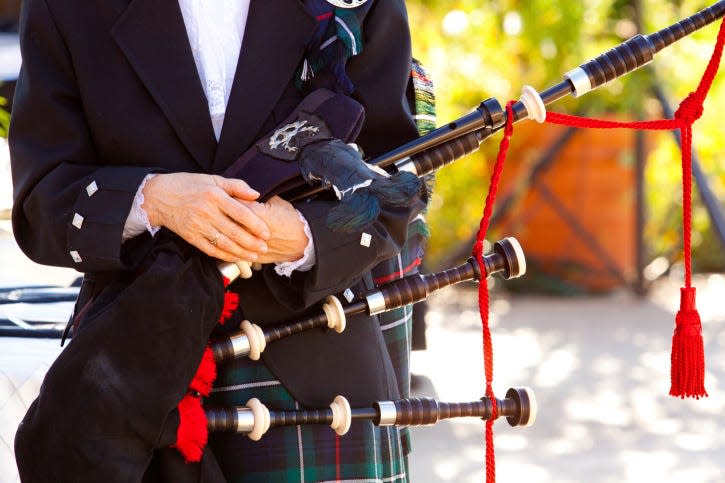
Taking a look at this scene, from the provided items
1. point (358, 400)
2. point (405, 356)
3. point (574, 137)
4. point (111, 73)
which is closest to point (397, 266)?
point (405, 356)

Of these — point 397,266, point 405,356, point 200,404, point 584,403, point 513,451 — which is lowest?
point 200,404

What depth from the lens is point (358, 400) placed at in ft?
5.79

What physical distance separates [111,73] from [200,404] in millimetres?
529

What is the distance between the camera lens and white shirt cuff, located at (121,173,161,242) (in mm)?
1633

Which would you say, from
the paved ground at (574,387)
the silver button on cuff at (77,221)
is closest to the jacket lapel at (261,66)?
the silver button on cuff at (77,221)

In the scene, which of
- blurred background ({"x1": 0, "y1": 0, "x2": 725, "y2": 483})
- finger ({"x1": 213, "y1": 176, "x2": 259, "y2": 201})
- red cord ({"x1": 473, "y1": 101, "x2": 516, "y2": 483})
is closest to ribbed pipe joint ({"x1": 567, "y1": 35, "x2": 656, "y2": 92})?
red cord ({"x1": 473, "y1": 101, "x2": 516, "y2": 483})

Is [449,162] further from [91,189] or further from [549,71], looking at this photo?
[549,71]

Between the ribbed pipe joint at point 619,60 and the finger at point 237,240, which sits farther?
the ribbed pipe joint at point 619,60

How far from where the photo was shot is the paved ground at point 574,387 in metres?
4.19

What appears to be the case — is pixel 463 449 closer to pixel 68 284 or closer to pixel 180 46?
pixel 68 284

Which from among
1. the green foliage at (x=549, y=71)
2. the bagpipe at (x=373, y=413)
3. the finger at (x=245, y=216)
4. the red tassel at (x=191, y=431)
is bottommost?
the red tassel at (x=191, y=431)

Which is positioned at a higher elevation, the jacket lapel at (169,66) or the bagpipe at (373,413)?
the jacket lapel at (169,66)

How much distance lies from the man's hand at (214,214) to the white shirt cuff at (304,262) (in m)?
0.05

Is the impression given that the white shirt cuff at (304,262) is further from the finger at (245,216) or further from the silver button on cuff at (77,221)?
the silver button on cuff at (77,221)
